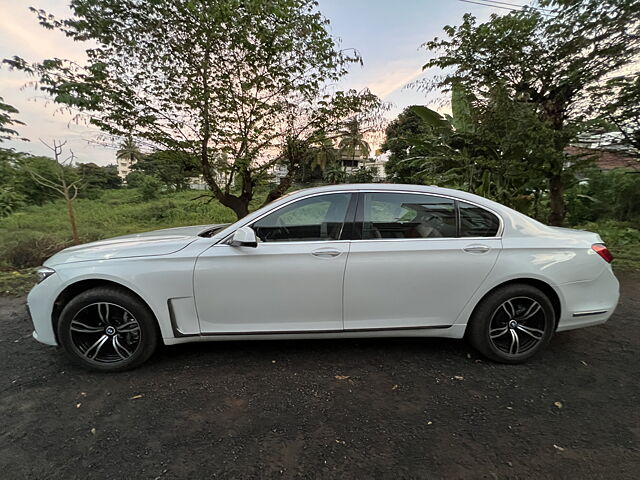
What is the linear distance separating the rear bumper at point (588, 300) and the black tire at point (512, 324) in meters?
0.15

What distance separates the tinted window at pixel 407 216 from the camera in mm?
2680

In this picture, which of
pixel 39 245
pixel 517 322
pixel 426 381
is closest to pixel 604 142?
pixel 517 322

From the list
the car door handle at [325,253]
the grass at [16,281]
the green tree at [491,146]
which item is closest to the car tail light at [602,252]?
the car door handle at [325,253]

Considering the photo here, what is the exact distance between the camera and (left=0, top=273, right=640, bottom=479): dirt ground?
5.84 feet

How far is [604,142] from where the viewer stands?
6871 mm

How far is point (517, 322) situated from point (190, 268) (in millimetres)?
2735

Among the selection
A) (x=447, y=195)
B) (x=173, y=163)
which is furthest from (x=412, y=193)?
(x=173, y=163)

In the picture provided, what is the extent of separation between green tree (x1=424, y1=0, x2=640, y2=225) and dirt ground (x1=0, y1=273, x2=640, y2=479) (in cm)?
484

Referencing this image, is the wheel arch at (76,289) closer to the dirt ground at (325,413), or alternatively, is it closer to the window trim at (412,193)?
the dirt ground at (325,413)

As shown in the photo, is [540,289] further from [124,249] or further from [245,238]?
[124,249]

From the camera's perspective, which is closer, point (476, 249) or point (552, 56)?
point (476, 249)

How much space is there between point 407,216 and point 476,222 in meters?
0.59

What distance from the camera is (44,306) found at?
254 cm

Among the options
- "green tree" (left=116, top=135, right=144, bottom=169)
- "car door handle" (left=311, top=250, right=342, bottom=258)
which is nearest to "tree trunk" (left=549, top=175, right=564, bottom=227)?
"car door handle" (left=311, top=250, right=342, bottom=258)
